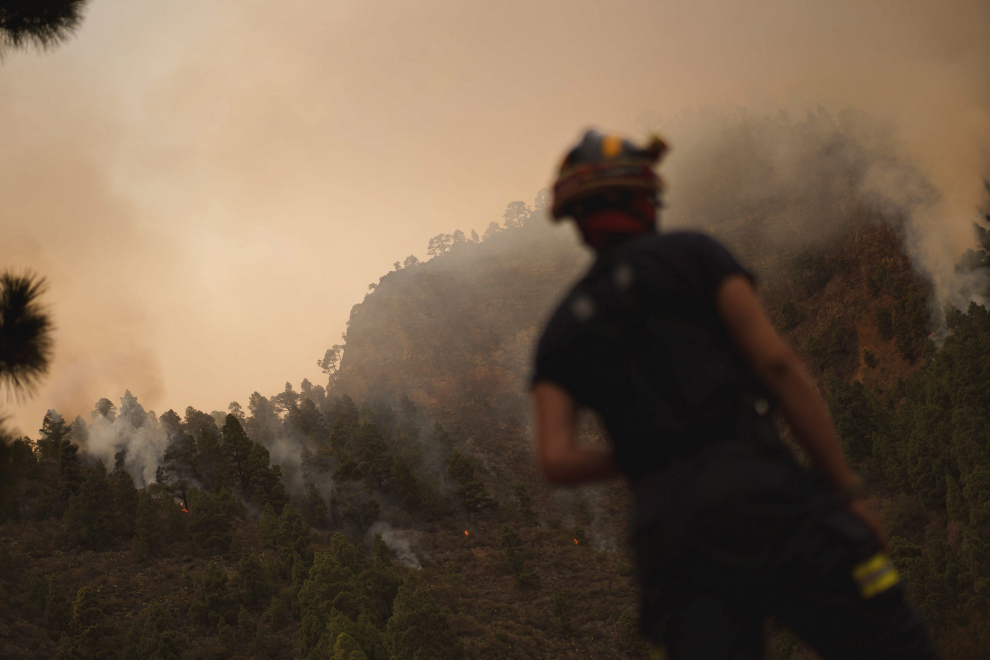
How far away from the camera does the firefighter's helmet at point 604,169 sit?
167cm

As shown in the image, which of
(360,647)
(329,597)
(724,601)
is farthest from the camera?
(329,597)

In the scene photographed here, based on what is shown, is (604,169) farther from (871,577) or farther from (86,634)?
(86,634)

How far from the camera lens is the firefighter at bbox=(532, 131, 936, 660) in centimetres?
134

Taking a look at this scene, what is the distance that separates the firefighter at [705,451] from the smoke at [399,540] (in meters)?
46.6

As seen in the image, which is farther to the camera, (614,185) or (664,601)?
(614,185)

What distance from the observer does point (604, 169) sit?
167cm

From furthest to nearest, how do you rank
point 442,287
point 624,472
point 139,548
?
point 442,287 < point 139,548 < point 624,472

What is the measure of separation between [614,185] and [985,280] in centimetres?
7721

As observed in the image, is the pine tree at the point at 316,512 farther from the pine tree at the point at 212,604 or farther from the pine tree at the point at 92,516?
the pine tree at the point at 212,604

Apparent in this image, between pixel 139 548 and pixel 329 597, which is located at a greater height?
pixel 139 548

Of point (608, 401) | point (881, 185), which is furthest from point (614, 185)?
point (881, 185)

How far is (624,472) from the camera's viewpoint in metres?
1.58

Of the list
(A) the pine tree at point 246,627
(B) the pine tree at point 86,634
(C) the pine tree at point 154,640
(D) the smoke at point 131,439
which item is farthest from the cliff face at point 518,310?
(B) the pine tree at point 86,634

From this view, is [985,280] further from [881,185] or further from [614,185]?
[614,185]
